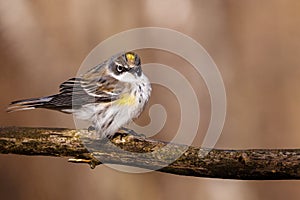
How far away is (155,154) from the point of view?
2115mm

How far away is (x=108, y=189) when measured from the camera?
3.77 meters

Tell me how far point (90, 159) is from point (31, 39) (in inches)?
68.3

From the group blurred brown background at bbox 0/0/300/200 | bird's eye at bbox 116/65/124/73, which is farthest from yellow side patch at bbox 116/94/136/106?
blurred brown background at bbox 0/0/300/200

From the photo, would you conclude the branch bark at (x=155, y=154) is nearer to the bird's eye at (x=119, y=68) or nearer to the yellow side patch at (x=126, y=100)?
the yellow side patch at (x=126, y=100)

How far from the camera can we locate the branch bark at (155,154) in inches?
77.8

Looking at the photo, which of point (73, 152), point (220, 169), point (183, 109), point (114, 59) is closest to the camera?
point (220, 169)

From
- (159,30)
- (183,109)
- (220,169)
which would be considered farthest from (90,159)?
(159,30)

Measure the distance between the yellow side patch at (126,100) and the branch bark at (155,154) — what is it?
0.43 ft

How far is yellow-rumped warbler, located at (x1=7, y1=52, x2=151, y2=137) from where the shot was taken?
247cm

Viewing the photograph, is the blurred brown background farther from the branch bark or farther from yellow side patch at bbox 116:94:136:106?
the branch bark

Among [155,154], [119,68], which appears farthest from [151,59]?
[155,154]

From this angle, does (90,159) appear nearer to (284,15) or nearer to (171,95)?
(171,95)

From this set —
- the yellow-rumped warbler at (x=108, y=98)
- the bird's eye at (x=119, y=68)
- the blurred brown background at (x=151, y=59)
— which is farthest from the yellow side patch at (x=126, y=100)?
the blurred brown background at (x=151, y=59)

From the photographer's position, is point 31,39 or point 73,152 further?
point 31,39
